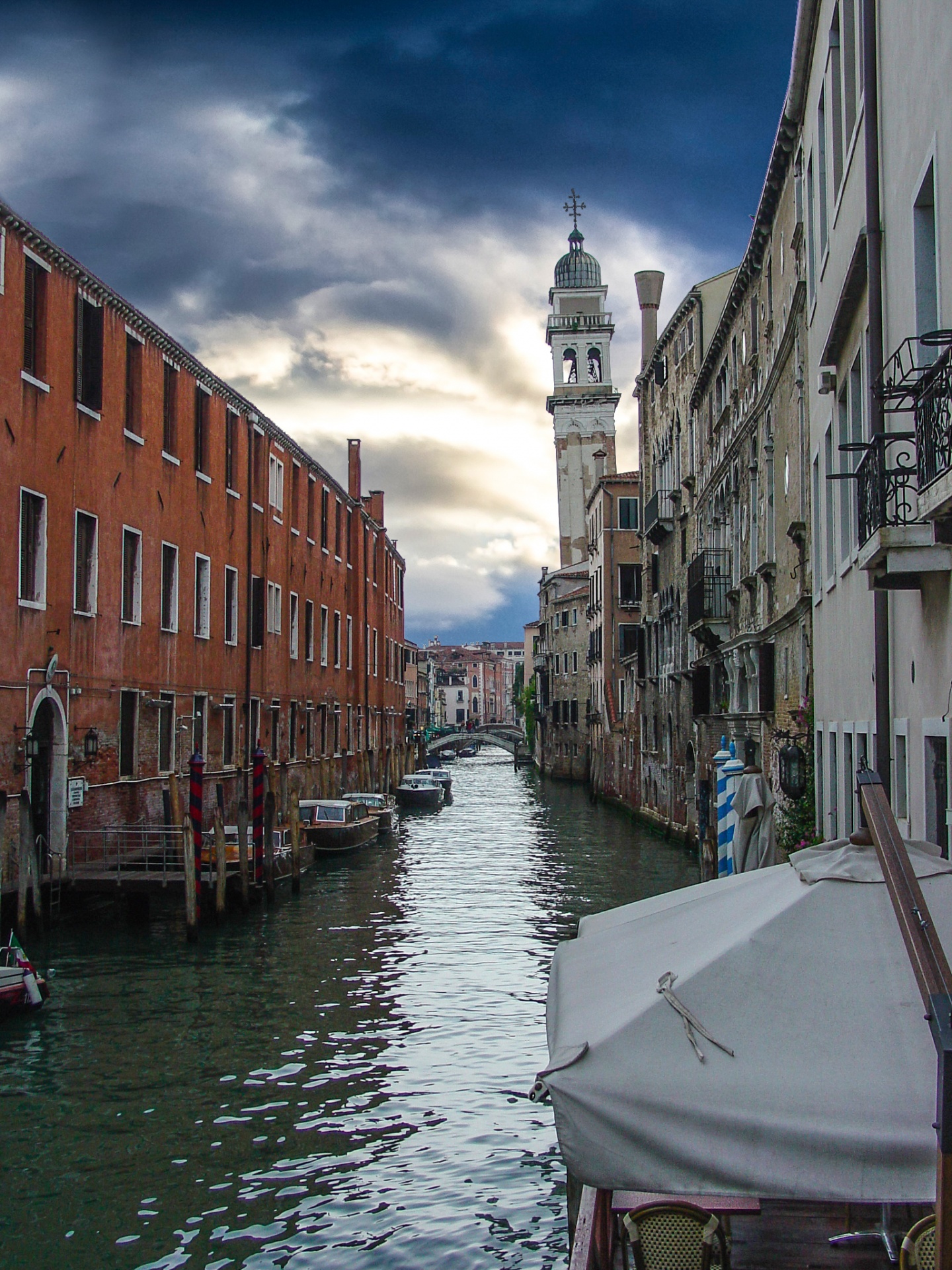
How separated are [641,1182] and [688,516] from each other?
2528cm

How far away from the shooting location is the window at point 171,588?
71.3 feet

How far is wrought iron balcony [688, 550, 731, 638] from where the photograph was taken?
2184cm

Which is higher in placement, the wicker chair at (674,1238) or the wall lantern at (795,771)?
the wall lantern at (795,771)

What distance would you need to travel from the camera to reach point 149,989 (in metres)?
12.8

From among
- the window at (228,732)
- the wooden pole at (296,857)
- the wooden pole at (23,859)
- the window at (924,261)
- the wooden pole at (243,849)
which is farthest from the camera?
the window at (228,732)

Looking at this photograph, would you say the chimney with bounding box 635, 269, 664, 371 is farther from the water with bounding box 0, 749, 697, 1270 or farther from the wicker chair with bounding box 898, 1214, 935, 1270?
the wicker chair with bounding box 898, 1214, 935, 1270

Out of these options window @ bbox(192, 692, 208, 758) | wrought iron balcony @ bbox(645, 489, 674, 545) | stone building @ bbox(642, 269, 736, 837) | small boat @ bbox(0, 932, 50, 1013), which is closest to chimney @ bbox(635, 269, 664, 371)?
stone building @ bbox(642, 269, 736, 837)

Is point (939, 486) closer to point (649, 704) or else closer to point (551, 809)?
point (649, 704)

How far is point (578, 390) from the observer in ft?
243

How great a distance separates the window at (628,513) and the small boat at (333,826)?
2184cm

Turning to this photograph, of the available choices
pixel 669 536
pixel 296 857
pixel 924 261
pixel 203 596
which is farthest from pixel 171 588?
pixel 924 261

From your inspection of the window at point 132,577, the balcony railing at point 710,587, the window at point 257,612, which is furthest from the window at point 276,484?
the balcony railing at point 710,587

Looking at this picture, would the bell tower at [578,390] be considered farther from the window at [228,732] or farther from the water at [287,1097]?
the water at [287,1097]

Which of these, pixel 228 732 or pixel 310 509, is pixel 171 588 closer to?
pixel 228 732
